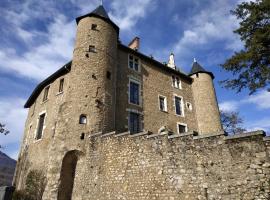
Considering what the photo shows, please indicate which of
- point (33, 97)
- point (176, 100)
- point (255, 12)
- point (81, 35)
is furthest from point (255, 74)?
point (33, 97)

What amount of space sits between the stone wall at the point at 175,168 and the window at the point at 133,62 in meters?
7.97

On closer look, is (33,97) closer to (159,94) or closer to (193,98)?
(159,94)

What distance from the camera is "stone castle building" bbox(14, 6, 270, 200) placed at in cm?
770

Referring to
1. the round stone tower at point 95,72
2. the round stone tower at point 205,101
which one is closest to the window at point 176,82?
the round stone tower at point 205,101

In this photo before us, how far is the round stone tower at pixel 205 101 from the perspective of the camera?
19.8 m

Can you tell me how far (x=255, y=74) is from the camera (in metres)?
10.8

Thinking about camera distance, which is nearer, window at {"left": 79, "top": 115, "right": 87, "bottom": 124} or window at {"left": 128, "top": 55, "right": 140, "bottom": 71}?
window at {"left": 79, "top": 115, "right": 87, "bottom": 124}

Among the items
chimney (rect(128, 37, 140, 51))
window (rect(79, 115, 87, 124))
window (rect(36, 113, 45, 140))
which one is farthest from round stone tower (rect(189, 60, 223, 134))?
window (rect(36, 113, 45, 140))

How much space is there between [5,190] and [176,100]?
621 inches

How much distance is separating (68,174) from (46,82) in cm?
940

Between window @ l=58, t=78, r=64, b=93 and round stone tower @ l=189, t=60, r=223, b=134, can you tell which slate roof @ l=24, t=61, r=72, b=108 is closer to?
window @ l=58, t=78, r=64, b=93

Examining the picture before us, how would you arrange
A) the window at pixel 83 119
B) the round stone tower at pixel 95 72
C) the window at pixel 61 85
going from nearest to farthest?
1. the window at pixel 83 119
2. the round stone tower at pixel 95 72
3. the window at pixel 61 85

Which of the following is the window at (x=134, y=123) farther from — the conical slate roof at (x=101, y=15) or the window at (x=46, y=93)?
the window at (x=46, y=93)

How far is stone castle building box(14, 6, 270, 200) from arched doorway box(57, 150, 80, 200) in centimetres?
5
